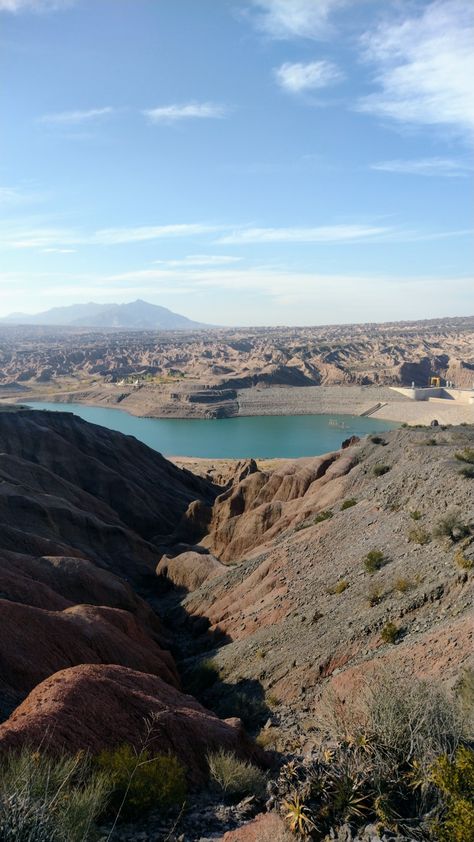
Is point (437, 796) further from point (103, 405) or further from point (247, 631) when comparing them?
point (103, 405)

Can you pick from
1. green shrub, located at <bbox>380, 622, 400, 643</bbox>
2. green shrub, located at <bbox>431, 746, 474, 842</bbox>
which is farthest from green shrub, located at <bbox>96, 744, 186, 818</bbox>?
green shrub, located at <bbox>380, 622, 400, 643</bbox>

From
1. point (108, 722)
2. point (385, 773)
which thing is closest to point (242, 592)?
point (108, 722)

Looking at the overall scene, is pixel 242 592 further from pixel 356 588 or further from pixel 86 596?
pixel 356 588

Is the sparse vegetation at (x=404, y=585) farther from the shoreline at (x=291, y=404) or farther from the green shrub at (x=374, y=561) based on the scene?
the shoreline at (x=291, y=404)

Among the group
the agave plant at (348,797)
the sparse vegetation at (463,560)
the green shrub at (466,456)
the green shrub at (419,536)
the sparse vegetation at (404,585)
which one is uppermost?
the green shrub at (466,456)

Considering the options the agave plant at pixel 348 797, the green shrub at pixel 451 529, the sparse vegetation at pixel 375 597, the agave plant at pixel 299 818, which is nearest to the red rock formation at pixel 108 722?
the agave plant at pixel 299 818

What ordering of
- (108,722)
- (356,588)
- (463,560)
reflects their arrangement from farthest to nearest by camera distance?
1. (356,588)
2. (463,560)
3. (108,722)
